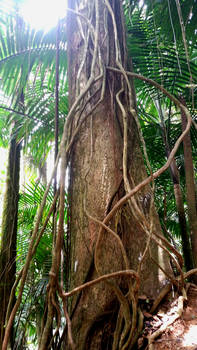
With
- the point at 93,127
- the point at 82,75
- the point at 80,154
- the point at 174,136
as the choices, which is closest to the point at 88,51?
the point at 82,75

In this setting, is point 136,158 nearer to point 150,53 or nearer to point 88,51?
point 88,51

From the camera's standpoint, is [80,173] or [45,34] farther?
[45,34]

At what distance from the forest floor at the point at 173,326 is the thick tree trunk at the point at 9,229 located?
41.0 inches

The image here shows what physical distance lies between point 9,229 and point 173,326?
152 centimetres

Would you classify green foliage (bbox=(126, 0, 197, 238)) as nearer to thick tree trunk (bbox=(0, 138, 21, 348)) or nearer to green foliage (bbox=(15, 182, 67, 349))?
green foliage (bbox=(15, 182, 67, 349))

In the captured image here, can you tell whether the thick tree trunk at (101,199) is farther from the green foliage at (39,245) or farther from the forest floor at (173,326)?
the green foliage at (39,245)

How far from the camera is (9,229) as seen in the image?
6.53 feet

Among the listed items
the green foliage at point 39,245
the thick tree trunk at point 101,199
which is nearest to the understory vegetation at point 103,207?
the thick tree trunk at point 101,199

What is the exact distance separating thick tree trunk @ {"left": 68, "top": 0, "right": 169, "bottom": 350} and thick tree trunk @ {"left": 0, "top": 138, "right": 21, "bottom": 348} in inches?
33.2

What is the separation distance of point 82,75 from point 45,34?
1.06m

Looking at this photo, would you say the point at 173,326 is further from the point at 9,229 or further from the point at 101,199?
the point at 9,229

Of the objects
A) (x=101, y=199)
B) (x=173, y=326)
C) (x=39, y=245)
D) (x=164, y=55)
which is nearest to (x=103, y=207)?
(x=101, y=199)

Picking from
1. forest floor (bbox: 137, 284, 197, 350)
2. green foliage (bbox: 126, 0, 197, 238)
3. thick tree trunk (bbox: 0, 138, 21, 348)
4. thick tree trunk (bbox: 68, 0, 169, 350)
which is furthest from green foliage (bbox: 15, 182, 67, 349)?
forest floor (bbox: 137, 284, 197, 350)

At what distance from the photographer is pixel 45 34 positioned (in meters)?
1.98
